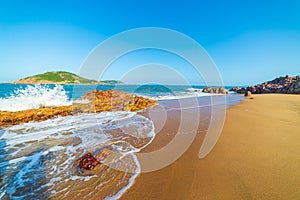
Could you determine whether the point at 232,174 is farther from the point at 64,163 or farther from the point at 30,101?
the point at 30,101

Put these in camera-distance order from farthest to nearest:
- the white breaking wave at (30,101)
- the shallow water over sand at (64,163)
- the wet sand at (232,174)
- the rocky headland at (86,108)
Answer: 1. the white breaking wave at (30,101)
2. the rocky headland at (86,108)
3. the shallow water over sand at (64,163)
4. the wet sand at (232,174)

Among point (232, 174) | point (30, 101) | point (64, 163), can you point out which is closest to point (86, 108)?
point (30, 101)

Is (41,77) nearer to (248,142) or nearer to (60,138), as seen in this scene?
(60,138)

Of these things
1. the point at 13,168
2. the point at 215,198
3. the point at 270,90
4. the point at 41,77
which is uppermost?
the point at 41,77

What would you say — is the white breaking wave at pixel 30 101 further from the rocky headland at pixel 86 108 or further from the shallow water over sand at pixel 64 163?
the shallow water over sand at pixel 64 163

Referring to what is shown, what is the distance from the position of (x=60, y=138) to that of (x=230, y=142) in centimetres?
543

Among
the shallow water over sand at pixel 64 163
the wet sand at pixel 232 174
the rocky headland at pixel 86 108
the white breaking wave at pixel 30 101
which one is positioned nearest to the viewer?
the wet sand at pixel 232 174

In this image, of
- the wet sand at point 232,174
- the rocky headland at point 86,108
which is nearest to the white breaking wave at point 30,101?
the rocky headland at point 86,108

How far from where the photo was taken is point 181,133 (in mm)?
4570

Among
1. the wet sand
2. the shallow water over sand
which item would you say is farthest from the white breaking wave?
the wet sand

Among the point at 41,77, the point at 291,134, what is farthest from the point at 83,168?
the point at 41,77

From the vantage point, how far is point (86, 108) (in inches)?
391

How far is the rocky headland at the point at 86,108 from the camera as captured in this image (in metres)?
6.72

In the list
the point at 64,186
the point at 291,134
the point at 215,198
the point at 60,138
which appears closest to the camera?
the point at 215,198
